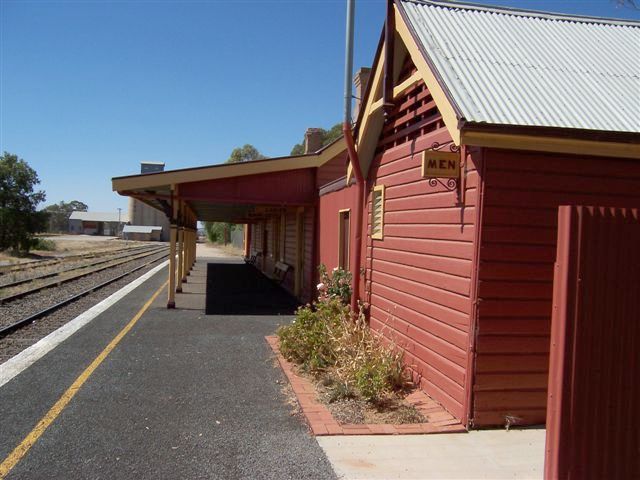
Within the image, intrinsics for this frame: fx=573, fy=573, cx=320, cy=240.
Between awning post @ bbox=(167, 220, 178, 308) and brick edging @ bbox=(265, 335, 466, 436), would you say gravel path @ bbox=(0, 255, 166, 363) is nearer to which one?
awning post @ bbox=(167, 220, 178, 308)

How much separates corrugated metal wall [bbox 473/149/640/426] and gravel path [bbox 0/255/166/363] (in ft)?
20.5

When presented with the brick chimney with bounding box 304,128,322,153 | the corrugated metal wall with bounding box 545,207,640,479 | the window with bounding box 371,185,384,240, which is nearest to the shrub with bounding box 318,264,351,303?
the window with bounding box 371,185,384,240

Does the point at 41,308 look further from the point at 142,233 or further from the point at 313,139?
the point at 142,233

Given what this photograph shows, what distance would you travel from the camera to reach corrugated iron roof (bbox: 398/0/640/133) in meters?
4.79

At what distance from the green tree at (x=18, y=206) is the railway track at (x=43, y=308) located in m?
30.9

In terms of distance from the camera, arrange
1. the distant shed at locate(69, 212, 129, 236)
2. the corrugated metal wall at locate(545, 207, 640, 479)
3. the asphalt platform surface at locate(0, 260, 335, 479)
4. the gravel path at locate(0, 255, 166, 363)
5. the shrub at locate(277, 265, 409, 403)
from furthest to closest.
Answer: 1. the distant shed at locate(69, 212, 129, 236)
2. the gravel path at locate(0, 255, 166, 363)
3. the shrub at locate(277, 265, 409, 403)
4. the asphalt platform surface at locate(0, 260, 335, 479)
5. the corrugated metal wall at locate(545, 207, 640, 479)

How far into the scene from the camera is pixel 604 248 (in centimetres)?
329

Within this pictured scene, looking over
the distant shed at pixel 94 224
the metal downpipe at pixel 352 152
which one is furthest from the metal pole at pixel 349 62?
the distant shed at pixel 94 224

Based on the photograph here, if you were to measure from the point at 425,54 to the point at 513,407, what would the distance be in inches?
131

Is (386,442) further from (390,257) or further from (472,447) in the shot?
(390,257)

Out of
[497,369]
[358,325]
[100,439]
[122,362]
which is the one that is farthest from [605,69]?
[122,362]

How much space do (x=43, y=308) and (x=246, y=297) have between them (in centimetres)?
474

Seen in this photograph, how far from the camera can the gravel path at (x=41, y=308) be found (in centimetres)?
878

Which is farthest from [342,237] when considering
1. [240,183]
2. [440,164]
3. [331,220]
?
[440,164]
